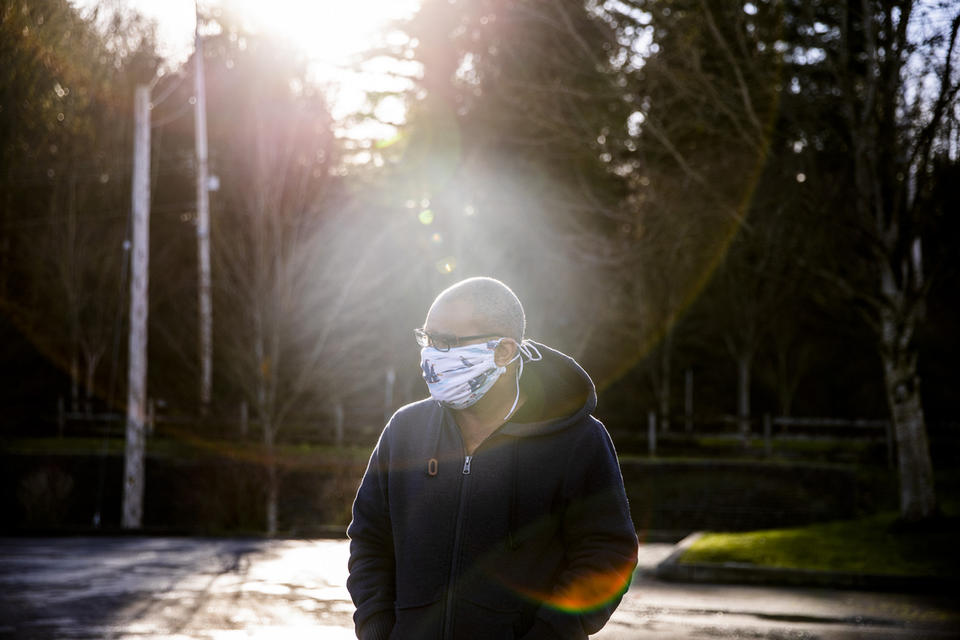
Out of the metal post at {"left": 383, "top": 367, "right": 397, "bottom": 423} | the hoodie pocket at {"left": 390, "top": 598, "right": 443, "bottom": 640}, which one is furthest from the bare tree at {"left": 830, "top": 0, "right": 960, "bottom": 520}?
the metal post at {"left": 383, "top": 367, "right": 397, "bottom": 423}

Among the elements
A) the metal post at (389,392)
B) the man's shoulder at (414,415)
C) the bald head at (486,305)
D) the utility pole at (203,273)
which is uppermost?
the utility pole at (203,273)

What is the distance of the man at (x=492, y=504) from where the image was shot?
125 inches

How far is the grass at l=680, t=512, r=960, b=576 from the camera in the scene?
524 inches

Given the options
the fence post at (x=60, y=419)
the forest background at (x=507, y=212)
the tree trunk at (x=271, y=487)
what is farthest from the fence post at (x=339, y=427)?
the tree trunk at (x=271, y=487)

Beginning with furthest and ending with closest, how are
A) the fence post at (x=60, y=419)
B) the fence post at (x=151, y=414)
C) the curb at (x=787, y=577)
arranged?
the fence post at (x=60, y=419) → the fence post at (x=151, y=414) → the curb at (x=787, y=577)

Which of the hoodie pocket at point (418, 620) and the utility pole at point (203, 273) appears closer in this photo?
the hoodie pocket at point (418, 620)

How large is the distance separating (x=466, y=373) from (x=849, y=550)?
12.3 meters

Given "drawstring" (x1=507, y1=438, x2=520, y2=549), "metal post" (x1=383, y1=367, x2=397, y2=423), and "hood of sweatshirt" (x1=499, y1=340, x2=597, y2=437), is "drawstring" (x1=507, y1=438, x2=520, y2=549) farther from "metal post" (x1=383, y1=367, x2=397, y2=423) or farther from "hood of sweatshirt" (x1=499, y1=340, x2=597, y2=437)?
"metal post" (x1=383, y1=367, x2=397, y2=423)

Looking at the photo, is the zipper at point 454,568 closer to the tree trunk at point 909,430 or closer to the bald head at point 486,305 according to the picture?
the bald head at point 486,305

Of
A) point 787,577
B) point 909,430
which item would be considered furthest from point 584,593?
point 909,430

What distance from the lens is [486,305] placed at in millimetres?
3381

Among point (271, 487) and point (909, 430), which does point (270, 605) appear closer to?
point (909, 430)

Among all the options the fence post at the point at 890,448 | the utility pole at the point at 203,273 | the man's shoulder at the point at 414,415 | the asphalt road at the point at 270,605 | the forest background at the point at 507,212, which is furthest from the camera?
the fence post at the point at 890,448

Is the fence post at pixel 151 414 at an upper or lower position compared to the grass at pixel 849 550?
upper
